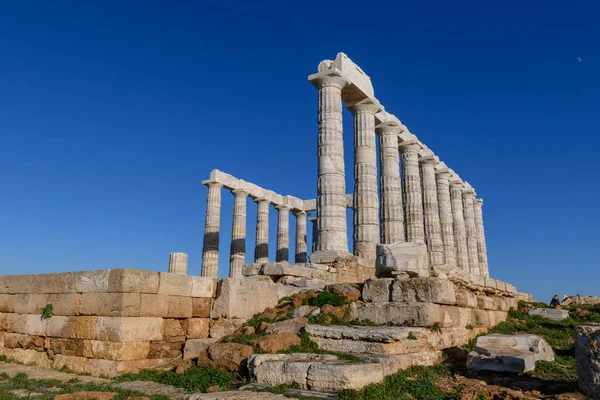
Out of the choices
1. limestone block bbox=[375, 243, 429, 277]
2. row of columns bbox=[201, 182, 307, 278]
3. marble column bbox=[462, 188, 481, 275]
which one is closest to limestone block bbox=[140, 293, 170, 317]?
limestone block bbox=[375, 243, 429, 277]

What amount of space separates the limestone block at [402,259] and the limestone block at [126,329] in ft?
19.3

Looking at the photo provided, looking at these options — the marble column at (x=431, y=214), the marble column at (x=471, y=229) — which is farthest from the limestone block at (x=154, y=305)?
the marble column at (x=471, y=229)

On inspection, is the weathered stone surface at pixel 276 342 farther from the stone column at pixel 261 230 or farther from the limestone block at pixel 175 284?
the stone column at pixel 261 230

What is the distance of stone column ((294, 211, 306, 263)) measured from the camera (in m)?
39.6

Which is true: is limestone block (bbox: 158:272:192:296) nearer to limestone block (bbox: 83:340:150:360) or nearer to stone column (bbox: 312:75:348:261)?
limestone block (bbox: 83:340:150:360)

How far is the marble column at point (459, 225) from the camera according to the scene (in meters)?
32.8

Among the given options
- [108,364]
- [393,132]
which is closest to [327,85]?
[393,132]

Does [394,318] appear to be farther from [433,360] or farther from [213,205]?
[213,205]

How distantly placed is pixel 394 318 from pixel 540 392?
3076 millimetres

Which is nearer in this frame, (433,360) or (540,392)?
(540,392)

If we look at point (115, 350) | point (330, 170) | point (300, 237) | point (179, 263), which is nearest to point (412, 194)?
point (330, 170)

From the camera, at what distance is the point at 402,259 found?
11.9 metres

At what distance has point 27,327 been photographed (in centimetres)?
1076

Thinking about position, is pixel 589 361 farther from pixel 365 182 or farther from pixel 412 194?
pixel 412 194
